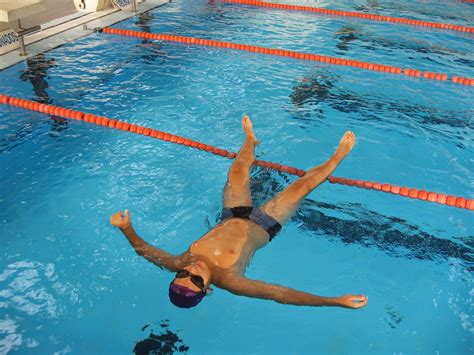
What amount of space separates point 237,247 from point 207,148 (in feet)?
7.01

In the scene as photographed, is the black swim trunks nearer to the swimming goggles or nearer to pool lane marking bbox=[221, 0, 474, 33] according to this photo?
the swimming goggles

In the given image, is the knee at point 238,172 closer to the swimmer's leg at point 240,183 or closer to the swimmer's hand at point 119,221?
the swimmer's leg at point 240,183

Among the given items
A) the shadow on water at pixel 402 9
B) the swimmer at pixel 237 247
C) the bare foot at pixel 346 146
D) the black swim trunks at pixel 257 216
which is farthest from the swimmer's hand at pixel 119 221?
→ the shadow on water at pixel 402 9

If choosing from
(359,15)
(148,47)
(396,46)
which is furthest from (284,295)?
(359,15)

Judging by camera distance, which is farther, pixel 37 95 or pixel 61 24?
pixel 61 24

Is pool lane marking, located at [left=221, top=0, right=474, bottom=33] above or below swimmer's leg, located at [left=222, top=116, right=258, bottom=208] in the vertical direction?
above

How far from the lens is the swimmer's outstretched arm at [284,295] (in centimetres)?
250

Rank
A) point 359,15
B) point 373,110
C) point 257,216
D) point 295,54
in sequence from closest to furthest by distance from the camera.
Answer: point 257,216 < point 373,110 < point 295,54 < point 359,15

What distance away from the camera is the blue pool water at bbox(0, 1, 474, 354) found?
310cm

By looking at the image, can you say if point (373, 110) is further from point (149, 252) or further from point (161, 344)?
point (161, 344)

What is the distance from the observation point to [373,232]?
3.86 m

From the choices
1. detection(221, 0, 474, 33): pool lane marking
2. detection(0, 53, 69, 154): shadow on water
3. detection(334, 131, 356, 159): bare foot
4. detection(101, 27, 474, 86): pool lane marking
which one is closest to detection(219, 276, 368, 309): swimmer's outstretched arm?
detection(334, 131, 356, 159): bare foot

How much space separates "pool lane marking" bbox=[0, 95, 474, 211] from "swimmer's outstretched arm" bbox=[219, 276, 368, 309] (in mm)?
1868

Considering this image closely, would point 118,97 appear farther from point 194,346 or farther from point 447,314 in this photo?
point 447,314
